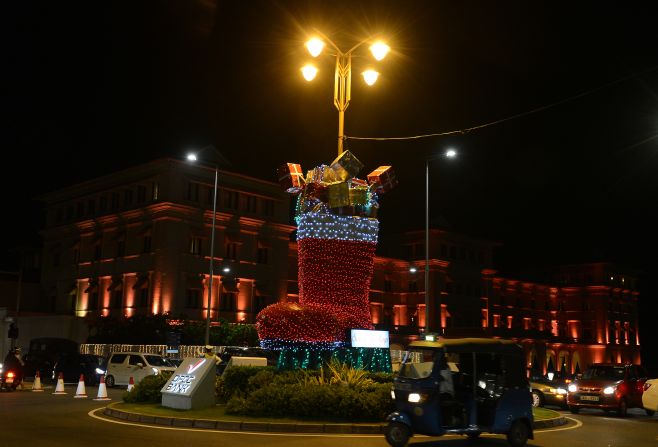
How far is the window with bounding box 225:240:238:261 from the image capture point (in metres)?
54.5

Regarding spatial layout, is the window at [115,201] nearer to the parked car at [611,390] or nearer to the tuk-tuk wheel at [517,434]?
the parked car at [611,390]

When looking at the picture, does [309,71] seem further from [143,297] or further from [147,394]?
[143,297]

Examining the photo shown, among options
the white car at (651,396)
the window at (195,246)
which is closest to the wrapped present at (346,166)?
the white car at (651,396)

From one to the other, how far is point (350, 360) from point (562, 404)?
12.0 m

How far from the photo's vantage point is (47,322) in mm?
52719

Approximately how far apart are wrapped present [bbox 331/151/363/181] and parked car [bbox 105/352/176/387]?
1607 cm

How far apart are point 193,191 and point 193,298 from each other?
783 centimetres

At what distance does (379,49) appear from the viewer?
1753 centimetres

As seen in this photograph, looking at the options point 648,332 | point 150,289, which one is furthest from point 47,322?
point 648,332

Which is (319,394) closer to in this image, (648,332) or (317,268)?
(317,268)

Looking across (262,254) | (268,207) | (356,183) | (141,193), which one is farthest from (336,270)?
(268,207)

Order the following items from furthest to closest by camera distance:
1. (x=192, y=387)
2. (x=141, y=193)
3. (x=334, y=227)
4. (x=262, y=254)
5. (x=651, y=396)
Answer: (x=262, y=254) → (x=141, y=193) → (x=651, y=396) → (x=334, y=227) → (x=192, y=387)

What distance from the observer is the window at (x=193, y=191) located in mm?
52688

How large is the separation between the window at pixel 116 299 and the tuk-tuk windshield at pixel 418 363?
43524mm
